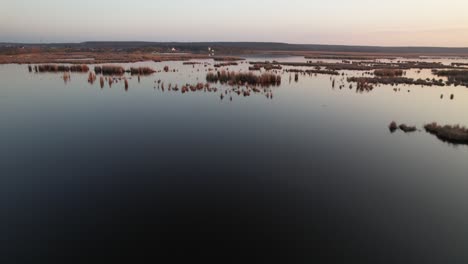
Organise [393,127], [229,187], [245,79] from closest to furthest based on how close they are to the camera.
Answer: [229,187], [393,127], [245,79]

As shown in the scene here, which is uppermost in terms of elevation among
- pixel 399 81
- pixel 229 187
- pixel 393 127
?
pixel 399 81

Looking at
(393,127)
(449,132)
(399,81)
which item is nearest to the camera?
(449,132)

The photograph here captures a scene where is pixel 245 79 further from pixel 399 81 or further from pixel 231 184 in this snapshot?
pixel 231 184

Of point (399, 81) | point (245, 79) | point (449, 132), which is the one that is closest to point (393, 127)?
point (449, 132)

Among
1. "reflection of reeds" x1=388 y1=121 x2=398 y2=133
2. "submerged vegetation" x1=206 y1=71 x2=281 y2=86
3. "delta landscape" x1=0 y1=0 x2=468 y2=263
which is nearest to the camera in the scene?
"delta landscape" x1=0 y1=0 x2=468 y2=263

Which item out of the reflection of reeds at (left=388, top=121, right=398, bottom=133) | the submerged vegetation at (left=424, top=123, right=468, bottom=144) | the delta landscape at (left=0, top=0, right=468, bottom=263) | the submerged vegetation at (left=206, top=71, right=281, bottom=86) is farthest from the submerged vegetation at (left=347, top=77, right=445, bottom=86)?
the submerged vegetation at (left=424, top=123, right=468, bottom=144)

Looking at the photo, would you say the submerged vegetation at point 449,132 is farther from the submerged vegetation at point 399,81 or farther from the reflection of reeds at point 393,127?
the submerged vegetation at point 399,81

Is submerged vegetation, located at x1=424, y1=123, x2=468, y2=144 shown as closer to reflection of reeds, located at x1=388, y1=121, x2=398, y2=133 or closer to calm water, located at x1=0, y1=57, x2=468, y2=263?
calm water, located at x1=0, y1=57, x2=468, y2=263
